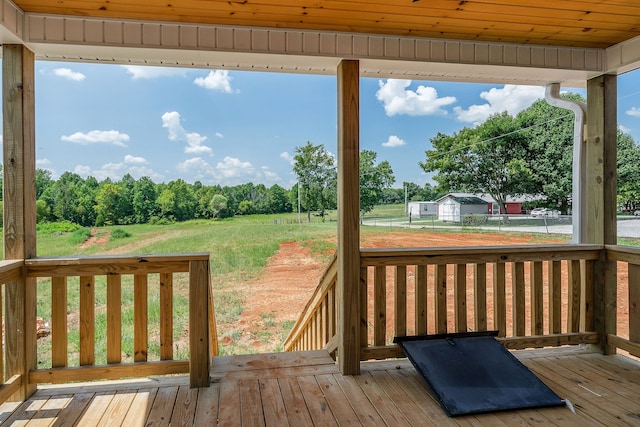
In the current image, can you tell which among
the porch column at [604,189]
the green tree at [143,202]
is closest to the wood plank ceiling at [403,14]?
the porch column at [604,189]

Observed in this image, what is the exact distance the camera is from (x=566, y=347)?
3.11 m

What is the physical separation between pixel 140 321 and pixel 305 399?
1.21 meters

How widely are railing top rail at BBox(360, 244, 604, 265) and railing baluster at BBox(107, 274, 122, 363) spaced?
1667mm

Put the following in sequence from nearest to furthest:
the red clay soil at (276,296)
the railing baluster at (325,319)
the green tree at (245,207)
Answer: the railing baluster at (325,319)
the green tree at (245,207)
the red clay soil at (276,296)

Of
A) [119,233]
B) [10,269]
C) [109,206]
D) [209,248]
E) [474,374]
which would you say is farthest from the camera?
[209,248]

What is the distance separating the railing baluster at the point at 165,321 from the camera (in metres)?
2.48

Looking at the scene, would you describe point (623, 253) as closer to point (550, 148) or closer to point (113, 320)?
point (550, 148)

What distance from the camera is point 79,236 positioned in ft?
11.4

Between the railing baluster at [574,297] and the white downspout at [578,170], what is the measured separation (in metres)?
0.26

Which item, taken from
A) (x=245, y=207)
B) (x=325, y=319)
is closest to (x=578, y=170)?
(x=325, y=319)

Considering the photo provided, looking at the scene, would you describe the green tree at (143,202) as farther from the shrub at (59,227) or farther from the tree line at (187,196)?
the shrub at (59,227)

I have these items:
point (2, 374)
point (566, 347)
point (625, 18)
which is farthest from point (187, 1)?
point (566, 347)

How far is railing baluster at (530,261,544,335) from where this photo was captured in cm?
296

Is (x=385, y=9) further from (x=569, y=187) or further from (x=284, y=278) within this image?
(x=284, y=278)
